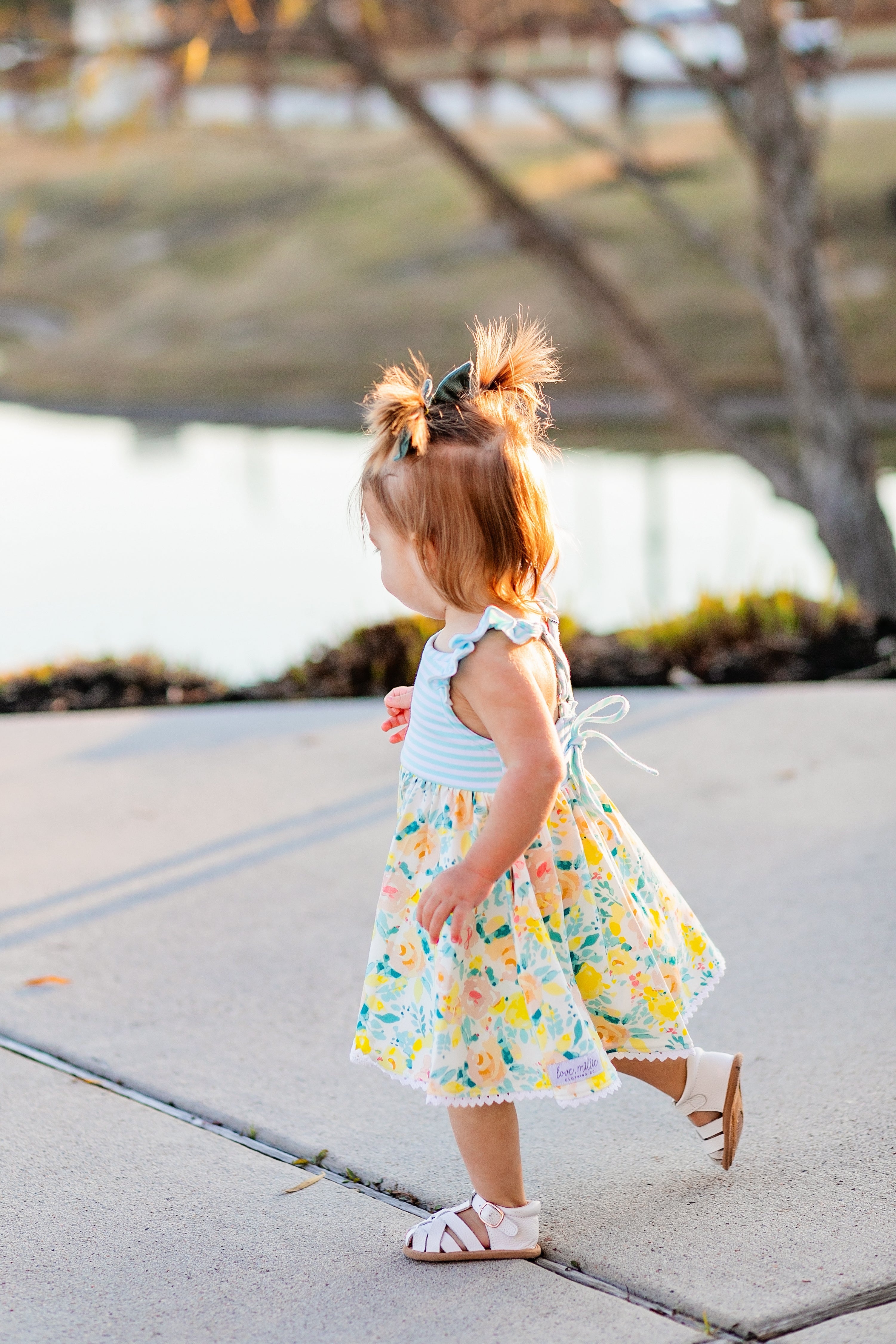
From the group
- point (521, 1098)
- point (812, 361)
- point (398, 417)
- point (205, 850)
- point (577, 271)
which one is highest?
point (577, 271)

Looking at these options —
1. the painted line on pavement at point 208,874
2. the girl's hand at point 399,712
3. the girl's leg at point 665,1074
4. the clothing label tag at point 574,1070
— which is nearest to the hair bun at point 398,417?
the girl's hand at point 399,712

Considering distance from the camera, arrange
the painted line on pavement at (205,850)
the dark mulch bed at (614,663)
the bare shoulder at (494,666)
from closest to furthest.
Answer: the bare shoulder at (494,666), the painted line on pavement at (205,850), the dark mulch bed at (614,663)

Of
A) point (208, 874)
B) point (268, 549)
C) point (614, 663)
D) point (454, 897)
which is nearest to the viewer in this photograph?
point (454, 897)

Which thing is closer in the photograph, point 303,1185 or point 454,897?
point 454,897

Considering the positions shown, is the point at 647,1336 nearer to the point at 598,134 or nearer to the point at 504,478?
the point at 504,478

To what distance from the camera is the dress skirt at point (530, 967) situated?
2.11 metres

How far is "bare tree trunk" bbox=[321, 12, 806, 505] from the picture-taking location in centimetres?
740

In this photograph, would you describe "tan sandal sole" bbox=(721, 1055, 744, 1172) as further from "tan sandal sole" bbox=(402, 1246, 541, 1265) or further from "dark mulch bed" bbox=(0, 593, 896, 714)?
"dark mulch bed" bbox=(0, 593, 896, 714)

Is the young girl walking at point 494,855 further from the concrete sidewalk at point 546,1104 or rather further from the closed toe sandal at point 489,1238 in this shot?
the concrete sidewalk at point 546,1104

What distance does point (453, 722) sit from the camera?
2.16 metres

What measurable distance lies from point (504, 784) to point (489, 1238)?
67cm

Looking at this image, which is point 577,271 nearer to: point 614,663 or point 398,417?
point 614,663

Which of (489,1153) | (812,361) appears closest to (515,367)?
(489,1153)

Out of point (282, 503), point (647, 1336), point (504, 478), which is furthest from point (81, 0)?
point (647, 1336)
